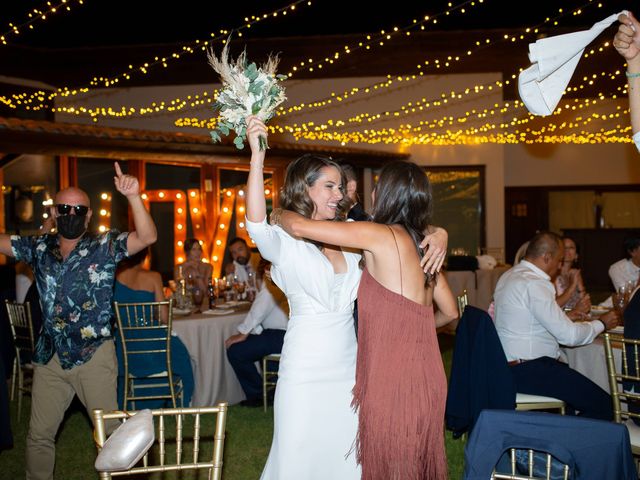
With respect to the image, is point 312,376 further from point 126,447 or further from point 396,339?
point 126,447

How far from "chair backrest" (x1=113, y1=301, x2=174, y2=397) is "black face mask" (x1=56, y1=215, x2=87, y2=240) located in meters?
1.66

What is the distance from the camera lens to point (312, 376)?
251cm

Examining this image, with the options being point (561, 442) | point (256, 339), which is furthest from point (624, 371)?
point (256, 339)

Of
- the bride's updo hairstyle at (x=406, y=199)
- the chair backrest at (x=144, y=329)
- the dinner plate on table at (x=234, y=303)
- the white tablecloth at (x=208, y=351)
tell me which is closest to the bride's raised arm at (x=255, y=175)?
the bride's updo hairstyle at (x=406, y=199)

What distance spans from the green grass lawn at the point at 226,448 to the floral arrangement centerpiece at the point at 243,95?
7.15ft

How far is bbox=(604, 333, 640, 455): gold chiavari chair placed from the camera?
3238 mm

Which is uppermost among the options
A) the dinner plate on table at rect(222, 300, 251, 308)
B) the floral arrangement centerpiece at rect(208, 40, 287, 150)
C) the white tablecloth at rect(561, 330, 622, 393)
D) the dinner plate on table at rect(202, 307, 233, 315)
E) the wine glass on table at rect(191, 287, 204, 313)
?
the floral arrangement centerpiece at rect(208, 40, 287, 150)

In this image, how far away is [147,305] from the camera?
199 inches

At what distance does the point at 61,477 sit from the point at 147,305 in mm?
1373

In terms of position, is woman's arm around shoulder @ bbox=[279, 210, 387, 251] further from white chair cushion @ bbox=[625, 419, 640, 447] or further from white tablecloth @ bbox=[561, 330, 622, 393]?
white tablecloth @ bbox=[561, 330, 622, 393]

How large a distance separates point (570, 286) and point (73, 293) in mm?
3522

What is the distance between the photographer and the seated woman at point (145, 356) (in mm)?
5137

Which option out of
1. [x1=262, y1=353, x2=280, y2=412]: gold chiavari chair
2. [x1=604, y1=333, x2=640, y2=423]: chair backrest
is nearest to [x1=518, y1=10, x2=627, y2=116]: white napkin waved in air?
[x1=604, y1=333, x2=640, y2=423]: chair backrest

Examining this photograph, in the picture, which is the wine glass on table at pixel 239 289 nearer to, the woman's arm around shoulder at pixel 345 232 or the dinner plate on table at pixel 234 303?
the dinner plate on table at pixel 234 303
